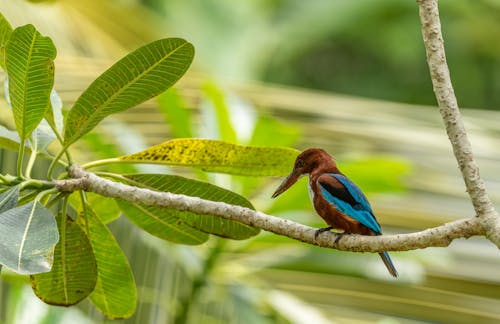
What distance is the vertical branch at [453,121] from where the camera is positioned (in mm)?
1581

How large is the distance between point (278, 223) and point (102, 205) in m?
0.73

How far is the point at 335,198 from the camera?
2002 millimetres

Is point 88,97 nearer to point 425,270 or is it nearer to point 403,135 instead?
point 425,270

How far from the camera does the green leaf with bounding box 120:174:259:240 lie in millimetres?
2074

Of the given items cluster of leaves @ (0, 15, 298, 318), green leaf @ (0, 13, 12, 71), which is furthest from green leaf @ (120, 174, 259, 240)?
green leaf @ (0, 13, 12, 71)

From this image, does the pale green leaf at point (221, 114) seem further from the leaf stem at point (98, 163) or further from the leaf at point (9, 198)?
the leaf at point (9, 198)

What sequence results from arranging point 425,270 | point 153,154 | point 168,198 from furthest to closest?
1. point 425,270
2. point 153,154
3. point 168,198

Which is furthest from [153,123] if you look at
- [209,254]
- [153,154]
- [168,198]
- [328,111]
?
[168,198]

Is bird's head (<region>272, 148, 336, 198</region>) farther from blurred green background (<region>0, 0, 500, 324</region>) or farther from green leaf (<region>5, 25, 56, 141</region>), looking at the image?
blurred green background (<region>0, 0, 500, 324</region>)

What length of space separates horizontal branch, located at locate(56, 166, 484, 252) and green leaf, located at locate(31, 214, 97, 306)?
156 millimetres

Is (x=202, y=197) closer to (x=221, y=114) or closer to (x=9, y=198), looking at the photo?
(x=9, y=198)

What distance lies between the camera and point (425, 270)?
10.7ft

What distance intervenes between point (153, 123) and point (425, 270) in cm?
114

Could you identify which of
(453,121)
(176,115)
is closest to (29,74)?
(453,121)
